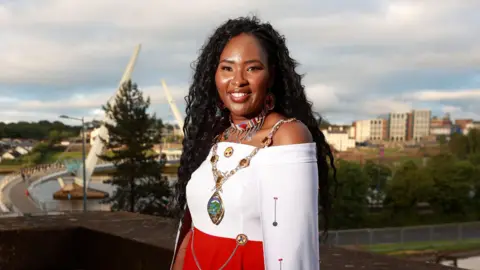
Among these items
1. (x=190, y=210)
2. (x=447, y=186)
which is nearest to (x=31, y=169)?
(x=447, y=186)

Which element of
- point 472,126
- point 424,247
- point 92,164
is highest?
point 472,126

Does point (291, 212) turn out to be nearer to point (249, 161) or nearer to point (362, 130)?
point (249, 161)

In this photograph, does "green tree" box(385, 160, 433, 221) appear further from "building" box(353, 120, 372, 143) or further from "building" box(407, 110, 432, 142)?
"building" box(407, 110, 432, 142)

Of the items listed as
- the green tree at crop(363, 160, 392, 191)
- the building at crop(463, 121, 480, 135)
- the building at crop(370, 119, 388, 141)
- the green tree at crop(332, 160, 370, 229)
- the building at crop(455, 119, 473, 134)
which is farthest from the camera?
the building at crop(370, 119, 388, 141)

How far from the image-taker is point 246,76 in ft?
5.74

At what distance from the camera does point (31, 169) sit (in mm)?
A: 72188

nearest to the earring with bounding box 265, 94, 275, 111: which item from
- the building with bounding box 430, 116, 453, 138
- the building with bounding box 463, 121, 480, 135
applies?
the building with bounding box 463, 121, 480, 135

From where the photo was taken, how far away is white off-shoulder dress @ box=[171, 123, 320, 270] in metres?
1.52

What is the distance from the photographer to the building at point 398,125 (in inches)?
3947

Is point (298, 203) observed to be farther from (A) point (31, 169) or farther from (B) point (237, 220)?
(A) point (31, 169)

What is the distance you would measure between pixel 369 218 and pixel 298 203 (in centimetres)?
5473

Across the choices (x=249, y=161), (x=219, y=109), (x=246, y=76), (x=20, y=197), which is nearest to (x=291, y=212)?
(x=249, y=161)

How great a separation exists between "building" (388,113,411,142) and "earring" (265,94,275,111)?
100m

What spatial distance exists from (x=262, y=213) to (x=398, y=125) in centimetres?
10505
